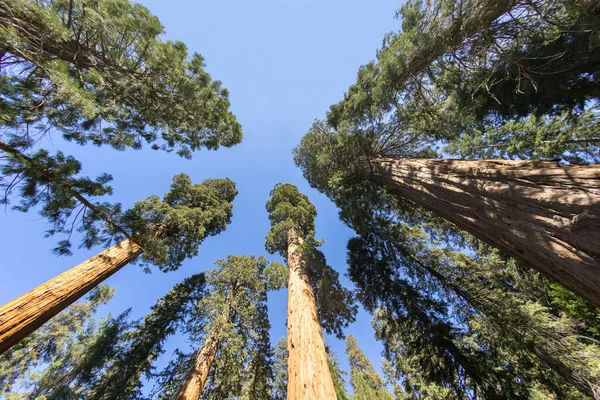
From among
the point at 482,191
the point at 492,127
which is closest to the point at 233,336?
the point at 482,191

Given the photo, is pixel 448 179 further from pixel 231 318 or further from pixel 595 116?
pixel 231 318

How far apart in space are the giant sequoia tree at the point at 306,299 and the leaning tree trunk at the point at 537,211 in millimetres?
3476

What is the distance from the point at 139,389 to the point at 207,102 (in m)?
10.8

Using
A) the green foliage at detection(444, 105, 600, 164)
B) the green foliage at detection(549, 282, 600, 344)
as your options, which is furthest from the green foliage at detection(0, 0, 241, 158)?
the green foliage at detection(549, 282, 600, 344)

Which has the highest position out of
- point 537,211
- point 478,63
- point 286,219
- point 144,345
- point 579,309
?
point 286,219

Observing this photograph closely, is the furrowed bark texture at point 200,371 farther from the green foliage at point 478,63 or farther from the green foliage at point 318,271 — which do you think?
the green foliage at point 478,63

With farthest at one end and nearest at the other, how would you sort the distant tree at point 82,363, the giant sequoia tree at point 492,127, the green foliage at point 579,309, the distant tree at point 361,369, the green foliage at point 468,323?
the distant tree at point 361,369 → the distant tree at point 82,363 → the green foliage at point 579,309 → the green foliage at point 468,323 → the giant sequoia tree at point 492,127

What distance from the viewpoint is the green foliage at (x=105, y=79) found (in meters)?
3.26

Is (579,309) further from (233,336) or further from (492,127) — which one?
(233,336)

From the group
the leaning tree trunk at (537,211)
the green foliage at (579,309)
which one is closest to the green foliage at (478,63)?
the leaning tree trunk at (537,211)

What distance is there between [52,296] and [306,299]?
4.88m

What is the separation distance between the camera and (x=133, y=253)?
561 centimetres

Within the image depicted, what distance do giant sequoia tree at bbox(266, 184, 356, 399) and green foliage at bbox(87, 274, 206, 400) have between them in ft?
17.5

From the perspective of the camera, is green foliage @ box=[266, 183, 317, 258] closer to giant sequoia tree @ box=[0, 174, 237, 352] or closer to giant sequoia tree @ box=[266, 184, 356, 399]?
giant sequoia tree @ box=[266, 184, 356, 399]
